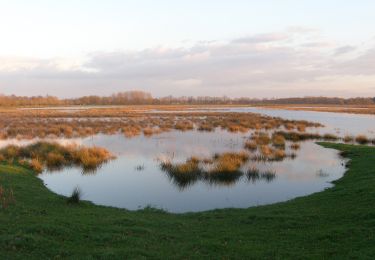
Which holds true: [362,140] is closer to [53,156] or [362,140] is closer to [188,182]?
[188,182]

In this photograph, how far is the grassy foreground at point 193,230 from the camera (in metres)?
8.57

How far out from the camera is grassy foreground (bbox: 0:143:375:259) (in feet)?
28.1

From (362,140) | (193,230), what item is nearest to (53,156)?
(193,230)

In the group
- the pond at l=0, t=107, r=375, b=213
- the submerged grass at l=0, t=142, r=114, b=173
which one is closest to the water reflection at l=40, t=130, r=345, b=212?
the pond at l=0, t=107, r=375, b=213

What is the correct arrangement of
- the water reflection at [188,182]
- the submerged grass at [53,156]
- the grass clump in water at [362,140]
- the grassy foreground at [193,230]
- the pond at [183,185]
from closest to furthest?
the grassy foreground at [193,230] < the pond at [183,185] < the water reflection at [188,182] < the submerged grass at [53,156] < the grass clump in water at [362,140]

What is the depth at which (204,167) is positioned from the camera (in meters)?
23.6

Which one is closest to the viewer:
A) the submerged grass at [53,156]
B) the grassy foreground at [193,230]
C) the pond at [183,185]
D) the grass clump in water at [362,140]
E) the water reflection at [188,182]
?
the grassy foreground at [193,230]

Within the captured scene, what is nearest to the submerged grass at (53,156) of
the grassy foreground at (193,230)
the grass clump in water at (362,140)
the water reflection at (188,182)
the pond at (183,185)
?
the pond at (183,185)

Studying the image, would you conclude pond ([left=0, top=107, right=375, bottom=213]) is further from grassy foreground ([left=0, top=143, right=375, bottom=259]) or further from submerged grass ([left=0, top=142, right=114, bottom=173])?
grassy foreground ([left=0, top=143, right=375, bottom=259])

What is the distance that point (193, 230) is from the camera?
36.4 ft

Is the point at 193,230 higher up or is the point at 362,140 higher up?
the point at 362,140

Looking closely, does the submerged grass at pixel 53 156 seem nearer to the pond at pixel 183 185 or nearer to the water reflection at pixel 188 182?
the pond at pixel 183 185

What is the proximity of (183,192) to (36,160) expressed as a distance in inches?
415

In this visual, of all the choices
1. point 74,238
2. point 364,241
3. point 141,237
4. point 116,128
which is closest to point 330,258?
point 364,241
